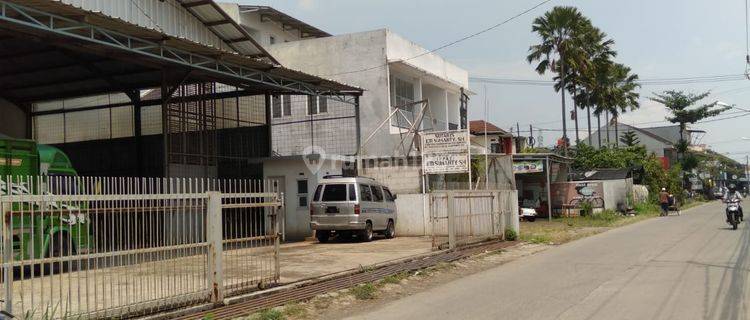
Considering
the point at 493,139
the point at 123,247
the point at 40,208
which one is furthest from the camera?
the point at 493,139

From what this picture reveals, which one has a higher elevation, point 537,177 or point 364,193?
point 537,177

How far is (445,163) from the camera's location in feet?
72.5

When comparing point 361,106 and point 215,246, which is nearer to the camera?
point 215,246

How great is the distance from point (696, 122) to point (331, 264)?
190 ft

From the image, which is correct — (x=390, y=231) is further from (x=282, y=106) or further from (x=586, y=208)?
(x=586, y=208)

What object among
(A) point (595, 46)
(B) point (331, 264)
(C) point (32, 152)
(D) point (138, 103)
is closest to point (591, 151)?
(A) point (595, 46)

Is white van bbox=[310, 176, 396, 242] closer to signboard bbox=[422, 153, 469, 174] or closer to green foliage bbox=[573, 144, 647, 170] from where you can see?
signboard bbox=[422, 153, 469, 174]

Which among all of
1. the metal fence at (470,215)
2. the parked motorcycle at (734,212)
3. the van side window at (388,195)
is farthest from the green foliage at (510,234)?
the parked motorcycle at (734,212)

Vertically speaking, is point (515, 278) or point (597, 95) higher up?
point (597, 95)

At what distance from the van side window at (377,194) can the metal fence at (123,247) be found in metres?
10.6

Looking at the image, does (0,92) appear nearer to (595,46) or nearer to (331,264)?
(331,264)

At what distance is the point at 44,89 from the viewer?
77.4 feet

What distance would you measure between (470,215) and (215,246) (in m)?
9.91

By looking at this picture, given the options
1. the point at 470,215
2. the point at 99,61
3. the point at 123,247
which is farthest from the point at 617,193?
the point at 123,247
